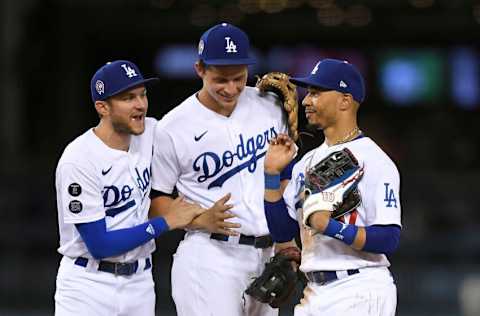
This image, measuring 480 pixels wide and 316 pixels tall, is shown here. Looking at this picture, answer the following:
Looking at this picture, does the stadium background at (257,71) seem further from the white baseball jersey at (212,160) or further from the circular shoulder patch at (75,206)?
the circular shoulder patch at (75,206)

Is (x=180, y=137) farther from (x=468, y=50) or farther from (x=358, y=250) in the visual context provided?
(x=468, y=50)

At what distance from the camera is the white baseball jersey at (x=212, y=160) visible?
5.45 meters

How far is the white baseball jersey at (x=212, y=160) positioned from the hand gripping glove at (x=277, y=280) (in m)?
0.16

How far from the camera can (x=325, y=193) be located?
471 cm

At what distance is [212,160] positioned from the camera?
5445mm

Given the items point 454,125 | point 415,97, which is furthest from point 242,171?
point 415,97

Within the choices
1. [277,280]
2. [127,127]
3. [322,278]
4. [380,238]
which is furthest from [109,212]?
[380,238]

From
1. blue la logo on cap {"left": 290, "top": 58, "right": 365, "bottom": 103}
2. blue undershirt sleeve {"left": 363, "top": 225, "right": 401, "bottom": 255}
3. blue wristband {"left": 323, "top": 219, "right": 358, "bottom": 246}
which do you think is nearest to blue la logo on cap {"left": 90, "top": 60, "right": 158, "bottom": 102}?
blue la logo on cap {"left": 290, "top": 58, "right": 365, "bottom": 103}

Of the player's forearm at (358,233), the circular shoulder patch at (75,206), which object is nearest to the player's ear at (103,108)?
the circular shoulder patch at (75,206)

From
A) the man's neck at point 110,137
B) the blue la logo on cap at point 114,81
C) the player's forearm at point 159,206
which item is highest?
the blue la logo on cap at point 114,81

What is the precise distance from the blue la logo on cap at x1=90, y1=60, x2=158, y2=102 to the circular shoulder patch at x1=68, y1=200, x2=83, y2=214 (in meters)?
0.47

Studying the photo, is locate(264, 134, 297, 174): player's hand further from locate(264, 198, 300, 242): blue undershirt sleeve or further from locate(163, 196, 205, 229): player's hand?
locate(163, 196, 205, 229): player's hand

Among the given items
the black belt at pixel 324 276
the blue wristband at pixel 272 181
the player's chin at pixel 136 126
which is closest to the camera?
the black belt at pixel 324 276

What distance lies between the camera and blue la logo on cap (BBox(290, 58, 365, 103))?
4.93 meters
